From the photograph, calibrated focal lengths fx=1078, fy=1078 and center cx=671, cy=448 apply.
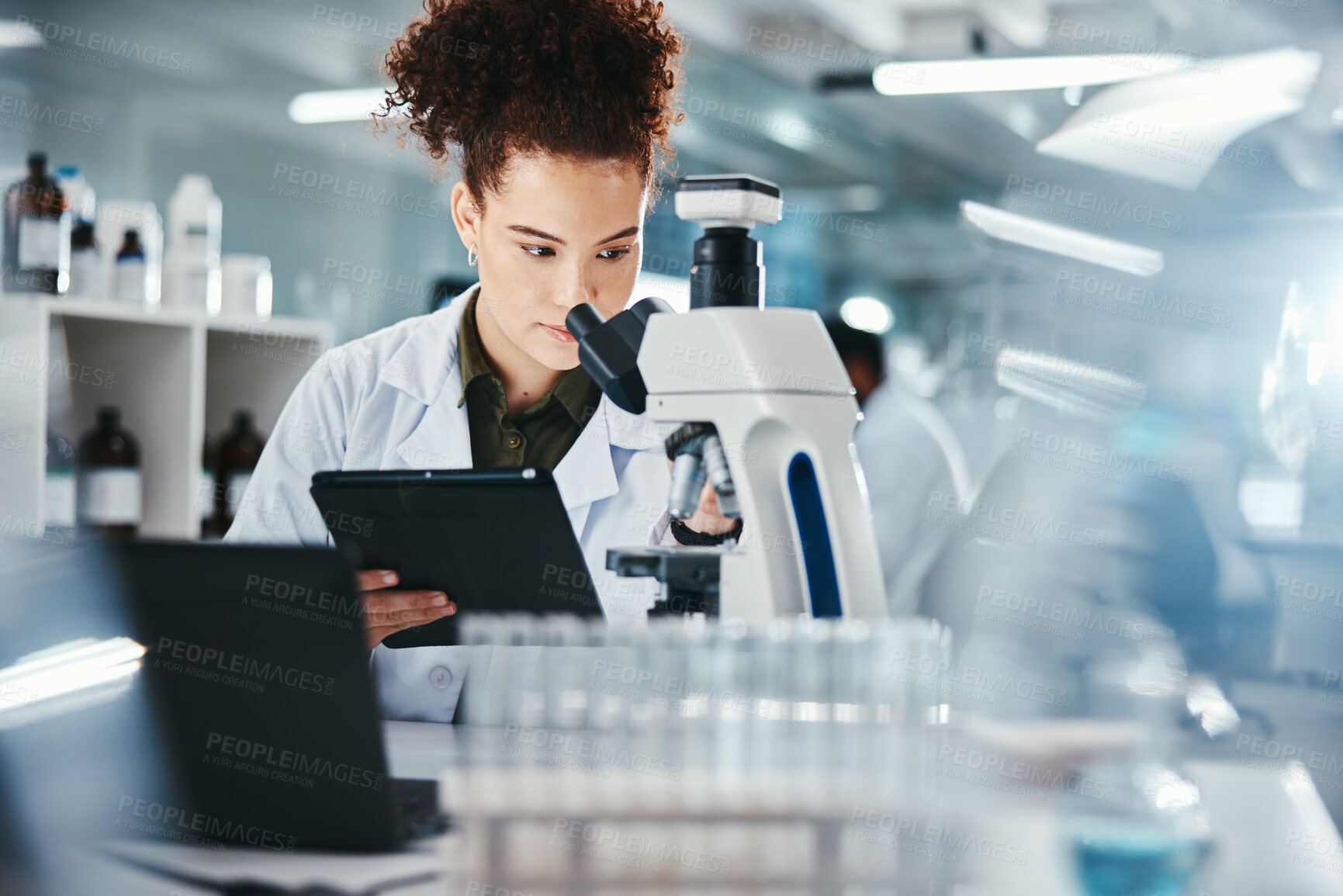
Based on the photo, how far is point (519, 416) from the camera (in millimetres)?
1723

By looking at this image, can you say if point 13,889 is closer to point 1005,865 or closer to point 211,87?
point 1005,865

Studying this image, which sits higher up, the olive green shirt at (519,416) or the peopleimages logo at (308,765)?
the olive green shirt at (519,416)

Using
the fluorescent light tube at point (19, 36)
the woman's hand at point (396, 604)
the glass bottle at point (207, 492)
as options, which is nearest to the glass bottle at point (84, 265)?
the glass bottle at point (207, 492)

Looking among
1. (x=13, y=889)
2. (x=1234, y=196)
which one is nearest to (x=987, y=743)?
(x=13, y=889)

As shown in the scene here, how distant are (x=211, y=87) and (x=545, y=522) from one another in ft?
11.4

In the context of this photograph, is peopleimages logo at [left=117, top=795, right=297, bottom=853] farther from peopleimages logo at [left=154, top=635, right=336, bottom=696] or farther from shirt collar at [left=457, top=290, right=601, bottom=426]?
shirt collar at [left=457, top=290, right=601, bottom=426]

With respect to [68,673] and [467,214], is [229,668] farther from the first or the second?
[467,214]

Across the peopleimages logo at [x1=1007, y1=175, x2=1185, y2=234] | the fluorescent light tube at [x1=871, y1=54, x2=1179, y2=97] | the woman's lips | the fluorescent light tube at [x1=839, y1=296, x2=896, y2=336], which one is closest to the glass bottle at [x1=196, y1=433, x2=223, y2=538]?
the woman's lips

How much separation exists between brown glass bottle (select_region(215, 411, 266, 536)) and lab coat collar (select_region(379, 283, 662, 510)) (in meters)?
1.16

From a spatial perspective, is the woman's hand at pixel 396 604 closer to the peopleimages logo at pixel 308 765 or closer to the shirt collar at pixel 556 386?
the peopleimages logo at pixel 308 765

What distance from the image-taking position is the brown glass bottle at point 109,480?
236 cm

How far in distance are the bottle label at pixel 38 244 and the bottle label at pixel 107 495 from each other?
1.49 ft

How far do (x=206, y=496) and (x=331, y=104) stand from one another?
7.16 feet

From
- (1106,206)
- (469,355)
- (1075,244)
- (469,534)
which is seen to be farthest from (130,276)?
(1106,206)
